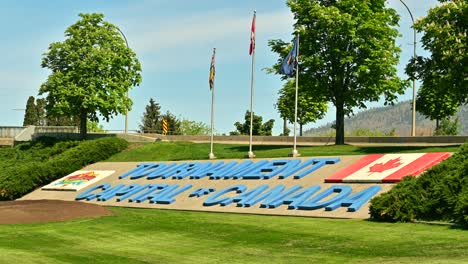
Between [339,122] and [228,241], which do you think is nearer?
[228,241]

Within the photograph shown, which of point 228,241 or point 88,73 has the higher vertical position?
point 88,73

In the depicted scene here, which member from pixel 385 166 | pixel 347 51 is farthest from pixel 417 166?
pixel 347 51

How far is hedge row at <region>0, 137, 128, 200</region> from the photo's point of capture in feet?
144

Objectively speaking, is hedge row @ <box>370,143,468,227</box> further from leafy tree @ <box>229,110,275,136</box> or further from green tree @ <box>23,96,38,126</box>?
green tree @ <box>23,96,38,126</box>

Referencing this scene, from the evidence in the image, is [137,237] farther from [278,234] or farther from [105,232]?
[278,234]

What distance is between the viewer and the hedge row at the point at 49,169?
43969 mm

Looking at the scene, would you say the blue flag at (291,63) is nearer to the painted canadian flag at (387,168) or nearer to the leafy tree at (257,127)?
the painted canadian flag at (387,168)

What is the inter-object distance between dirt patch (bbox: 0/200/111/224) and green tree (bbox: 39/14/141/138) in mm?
30107

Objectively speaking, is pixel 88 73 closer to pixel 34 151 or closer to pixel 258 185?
pixel 34 151

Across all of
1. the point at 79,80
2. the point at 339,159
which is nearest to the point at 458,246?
the point at 339,159

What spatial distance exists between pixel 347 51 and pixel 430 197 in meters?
29.5

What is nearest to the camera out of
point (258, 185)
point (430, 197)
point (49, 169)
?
point (430, 197)

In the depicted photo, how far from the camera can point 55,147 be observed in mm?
56781

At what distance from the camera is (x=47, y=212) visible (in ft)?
95.3
